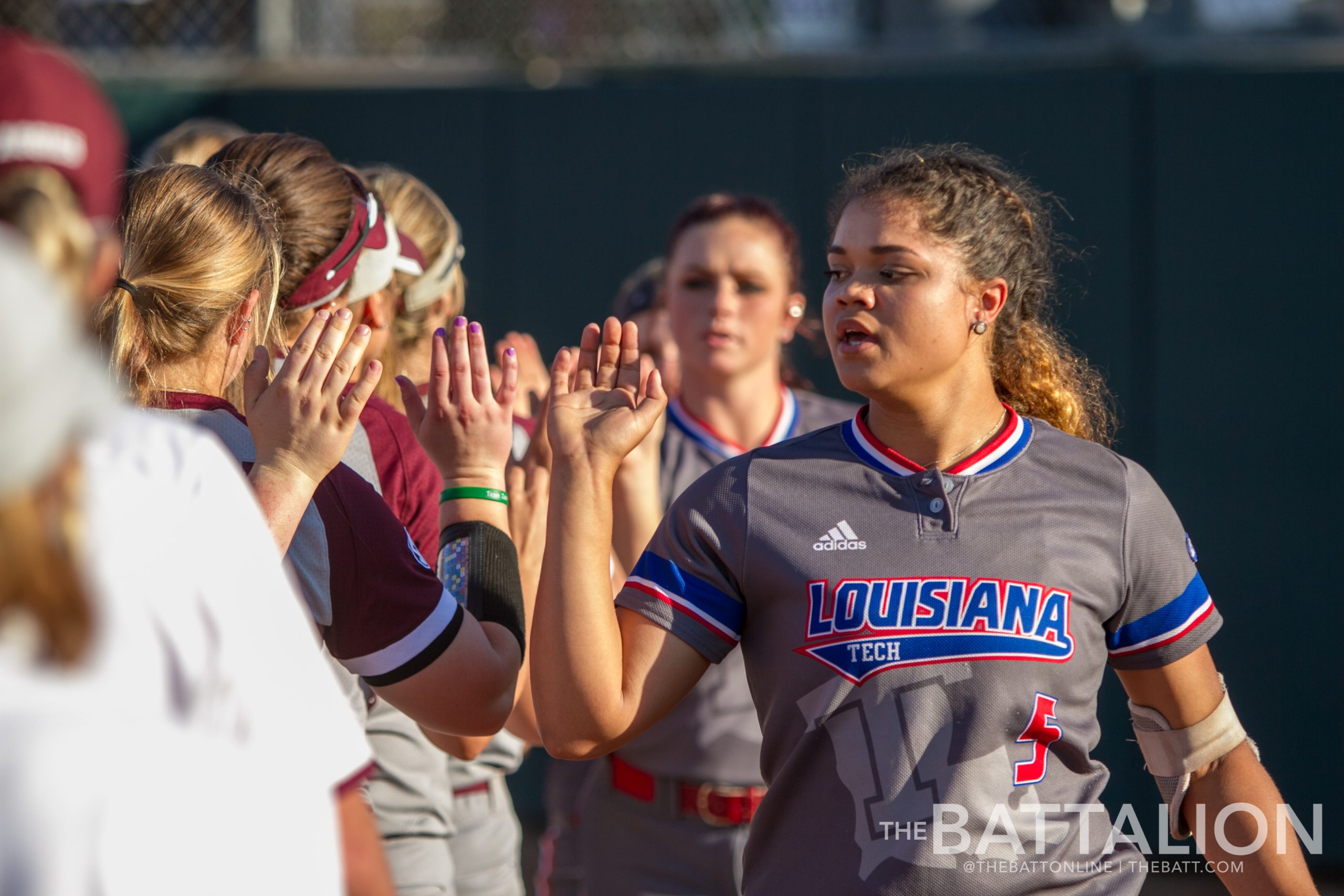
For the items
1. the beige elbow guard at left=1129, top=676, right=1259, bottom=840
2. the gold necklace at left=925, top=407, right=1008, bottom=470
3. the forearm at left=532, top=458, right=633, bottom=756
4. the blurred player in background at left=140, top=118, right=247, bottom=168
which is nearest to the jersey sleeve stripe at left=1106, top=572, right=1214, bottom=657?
the beige elbow guard at left=1129, top=676, right=1259, bottom=840

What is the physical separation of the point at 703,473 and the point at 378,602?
1185 millimetres

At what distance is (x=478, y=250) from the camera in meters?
5.45

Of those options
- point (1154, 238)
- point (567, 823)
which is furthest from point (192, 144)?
point (1154, 238)

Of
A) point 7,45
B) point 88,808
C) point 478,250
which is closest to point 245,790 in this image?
point 88,808

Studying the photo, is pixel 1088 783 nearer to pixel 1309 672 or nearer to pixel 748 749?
pixel 748 749

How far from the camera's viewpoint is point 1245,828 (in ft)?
6.25

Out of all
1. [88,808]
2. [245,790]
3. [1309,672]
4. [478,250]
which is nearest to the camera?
[88,808]

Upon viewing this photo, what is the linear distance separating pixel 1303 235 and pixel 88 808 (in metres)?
5.15

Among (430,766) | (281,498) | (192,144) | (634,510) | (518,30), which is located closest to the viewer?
(281,498)

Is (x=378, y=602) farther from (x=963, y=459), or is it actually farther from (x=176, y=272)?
(x=963, y=459)

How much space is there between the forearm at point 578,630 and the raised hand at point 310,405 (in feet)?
1.19

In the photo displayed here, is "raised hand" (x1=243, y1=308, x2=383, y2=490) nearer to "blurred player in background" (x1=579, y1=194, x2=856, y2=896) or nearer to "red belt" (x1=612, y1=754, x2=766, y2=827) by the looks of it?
"blurred player in background" (x1=579, y1=194, x2=856, y2=896)

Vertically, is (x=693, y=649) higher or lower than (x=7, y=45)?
lower

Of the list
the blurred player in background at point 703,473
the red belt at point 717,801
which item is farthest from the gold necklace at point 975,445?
the red belt at point 717,801
